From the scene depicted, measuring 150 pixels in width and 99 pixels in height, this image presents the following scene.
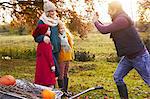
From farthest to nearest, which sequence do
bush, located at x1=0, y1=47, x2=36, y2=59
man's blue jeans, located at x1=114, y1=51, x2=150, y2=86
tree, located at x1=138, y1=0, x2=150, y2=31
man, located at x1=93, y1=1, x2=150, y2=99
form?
bush, located at x1=0, y1=47, x2=36, y2=59 → tree, located at x1=138, y1=0, x2=150, y2=31 → man's blue jeans, located at x1=114, y1=51, x2=150, y2=86 → man, located at x1=93, y1=1, x2=150, y2=99

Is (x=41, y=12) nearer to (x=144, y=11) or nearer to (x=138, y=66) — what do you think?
(x=144, y=11)

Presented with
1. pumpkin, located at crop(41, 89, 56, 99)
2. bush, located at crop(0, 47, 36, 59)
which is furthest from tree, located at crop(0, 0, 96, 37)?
pumpkin, located at crop(41, 89, 56, 99)

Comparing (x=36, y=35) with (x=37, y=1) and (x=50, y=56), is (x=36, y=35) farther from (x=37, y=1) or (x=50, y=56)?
(x=37, y=1)

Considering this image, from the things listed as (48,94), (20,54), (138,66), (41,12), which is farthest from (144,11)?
(48,94)

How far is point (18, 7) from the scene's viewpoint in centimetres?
2586

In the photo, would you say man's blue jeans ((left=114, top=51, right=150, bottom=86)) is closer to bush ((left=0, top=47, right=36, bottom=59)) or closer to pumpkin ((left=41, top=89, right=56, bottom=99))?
pumpkin ((left=41, top=89, right=56, bottom=99))

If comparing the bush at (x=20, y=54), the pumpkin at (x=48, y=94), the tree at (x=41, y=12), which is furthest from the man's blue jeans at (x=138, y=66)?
the bush at (x=20, y=54)

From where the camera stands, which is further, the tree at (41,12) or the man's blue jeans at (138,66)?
the tree at (41,12)

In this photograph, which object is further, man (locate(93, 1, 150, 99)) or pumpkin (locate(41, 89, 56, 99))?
man (locate(93, 1, 150, 99))

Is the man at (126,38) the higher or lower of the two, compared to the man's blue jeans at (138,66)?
higher

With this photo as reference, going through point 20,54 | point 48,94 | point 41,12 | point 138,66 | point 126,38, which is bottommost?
point 20,54

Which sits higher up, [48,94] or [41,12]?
[48,94]

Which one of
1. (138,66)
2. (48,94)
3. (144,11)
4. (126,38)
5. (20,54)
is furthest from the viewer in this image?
(20,54)

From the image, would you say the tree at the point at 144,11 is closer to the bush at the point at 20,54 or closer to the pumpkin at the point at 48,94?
the bush at the point at 20,54
